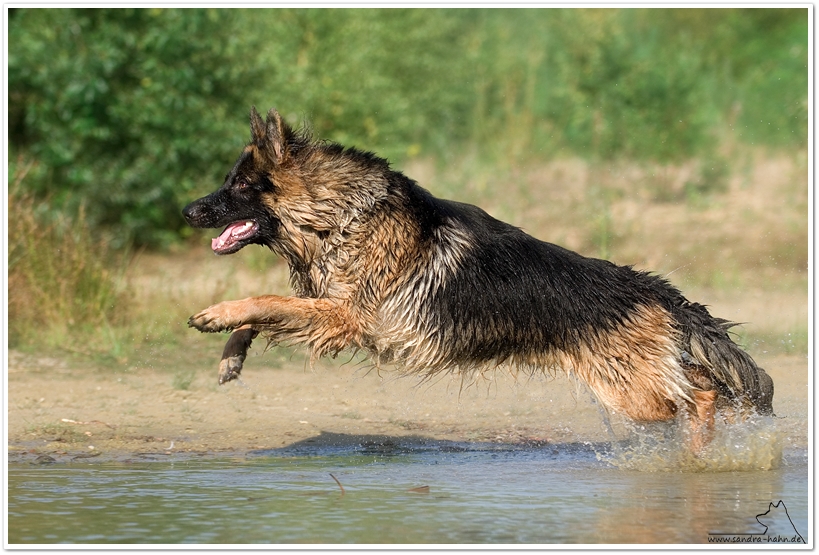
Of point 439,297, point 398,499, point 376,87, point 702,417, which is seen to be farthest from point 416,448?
point 376,87

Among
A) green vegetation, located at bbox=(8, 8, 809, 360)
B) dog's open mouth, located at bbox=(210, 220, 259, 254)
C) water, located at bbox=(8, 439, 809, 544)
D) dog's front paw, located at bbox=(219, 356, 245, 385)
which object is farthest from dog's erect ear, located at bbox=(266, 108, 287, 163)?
green vegetation, located at bbox=(8, 8, 809, 360)

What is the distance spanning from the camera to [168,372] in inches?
372

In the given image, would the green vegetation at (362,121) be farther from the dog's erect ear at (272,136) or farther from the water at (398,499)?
the dog's erect ear at (272,136)

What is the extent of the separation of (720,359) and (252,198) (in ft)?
9.61

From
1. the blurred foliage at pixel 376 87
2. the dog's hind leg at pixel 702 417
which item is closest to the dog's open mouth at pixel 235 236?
the dog's hind leg at pixel 702 417

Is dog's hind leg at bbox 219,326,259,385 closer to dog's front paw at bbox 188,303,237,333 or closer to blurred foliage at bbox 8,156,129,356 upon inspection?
dog's front paw at bbox 188,303,237,333

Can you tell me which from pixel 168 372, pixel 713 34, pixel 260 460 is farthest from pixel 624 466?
pixel 713 34

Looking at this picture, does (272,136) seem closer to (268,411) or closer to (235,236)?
(235,236)

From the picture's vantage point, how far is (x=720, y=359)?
665 centimetres

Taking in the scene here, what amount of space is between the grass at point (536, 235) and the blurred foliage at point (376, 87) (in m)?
0.56

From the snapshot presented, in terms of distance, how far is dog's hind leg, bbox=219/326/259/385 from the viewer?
679 centimetres

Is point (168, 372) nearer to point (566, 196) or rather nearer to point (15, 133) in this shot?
point (15, 133)
